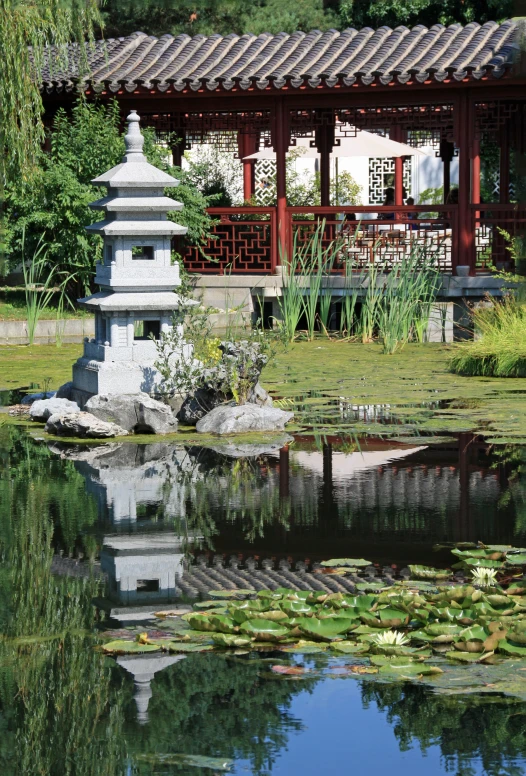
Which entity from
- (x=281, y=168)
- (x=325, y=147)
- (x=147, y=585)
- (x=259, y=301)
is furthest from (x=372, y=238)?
(x=147, y=585)

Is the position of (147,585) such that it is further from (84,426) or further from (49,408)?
(49,408)

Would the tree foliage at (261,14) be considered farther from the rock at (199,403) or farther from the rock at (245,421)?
the rock at (245,421)

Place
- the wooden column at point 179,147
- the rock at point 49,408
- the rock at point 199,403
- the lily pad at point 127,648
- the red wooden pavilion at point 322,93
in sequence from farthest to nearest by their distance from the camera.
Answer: the wooden column at point 179,147, the red wooden pavilion at point 322,93, the rock at point 199,403, the rock at point 49,408, the lily pad at point 127,648

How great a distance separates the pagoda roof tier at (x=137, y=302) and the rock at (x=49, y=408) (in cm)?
87

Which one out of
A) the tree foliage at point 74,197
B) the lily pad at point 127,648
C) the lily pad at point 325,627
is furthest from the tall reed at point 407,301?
the lily pad at point 127,648

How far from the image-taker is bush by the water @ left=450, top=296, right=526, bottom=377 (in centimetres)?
1438

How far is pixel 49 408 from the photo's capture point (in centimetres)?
1188

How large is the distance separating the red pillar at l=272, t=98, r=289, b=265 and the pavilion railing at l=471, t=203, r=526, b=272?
2.57 m

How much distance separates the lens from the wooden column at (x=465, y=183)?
1861 centimetres

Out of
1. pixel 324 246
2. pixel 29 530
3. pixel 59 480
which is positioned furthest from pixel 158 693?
pixel 324 246

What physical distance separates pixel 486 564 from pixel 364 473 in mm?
2602

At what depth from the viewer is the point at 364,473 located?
9.69 metres

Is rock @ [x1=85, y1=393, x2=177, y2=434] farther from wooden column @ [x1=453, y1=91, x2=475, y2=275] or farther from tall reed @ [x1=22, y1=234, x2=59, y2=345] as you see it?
wooden column @ [x1=453, y1=91, x2=475, y2=275]

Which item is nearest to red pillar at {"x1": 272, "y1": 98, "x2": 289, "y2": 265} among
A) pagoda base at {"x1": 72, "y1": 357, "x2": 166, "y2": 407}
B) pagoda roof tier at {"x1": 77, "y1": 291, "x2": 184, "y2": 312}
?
pagoda roof tier at {"x1": 77, "y1": 291, "x2": 184, "y2": 312}
